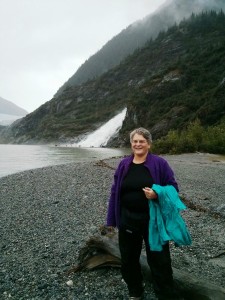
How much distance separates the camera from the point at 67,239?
9195 millimetres

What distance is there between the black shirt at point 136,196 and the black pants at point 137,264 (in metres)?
0.18

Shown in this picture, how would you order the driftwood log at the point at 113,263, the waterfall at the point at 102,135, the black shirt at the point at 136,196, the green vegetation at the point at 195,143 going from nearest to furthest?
1. the black shirt at the point at 136,196
2. the driftwood log at the point at 113,263
3. the green vegetation at the point at 195,143
4. the waterfall at the point at 102,135

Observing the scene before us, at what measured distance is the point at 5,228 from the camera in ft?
35.0

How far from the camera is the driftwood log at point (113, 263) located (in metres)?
5.26

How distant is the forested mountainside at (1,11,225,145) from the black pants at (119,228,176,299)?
7415cm

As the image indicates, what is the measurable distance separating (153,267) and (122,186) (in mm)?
1329

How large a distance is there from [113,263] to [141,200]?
2327mm

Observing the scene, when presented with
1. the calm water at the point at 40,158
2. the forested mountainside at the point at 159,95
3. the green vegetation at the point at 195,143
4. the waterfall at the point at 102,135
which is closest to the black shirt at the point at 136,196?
the calm water at the point at 40,158

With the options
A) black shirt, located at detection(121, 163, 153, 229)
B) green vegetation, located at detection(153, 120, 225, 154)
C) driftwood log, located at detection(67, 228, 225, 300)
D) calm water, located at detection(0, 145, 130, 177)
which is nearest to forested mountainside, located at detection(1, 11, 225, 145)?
green vegetation, located at detection(153, 120, 225, 154)

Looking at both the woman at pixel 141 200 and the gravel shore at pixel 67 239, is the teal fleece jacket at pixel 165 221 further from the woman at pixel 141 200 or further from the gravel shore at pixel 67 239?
the gravel shore at pixel 67 239

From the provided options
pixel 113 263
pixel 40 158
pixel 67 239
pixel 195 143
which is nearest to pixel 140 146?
pixel 113 263

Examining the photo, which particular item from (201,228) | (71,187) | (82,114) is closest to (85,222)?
(201,228)

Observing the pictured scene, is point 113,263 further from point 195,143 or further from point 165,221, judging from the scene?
point 195,143

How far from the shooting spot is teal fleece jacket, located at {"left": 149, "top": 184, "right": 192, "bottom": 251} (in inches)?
190
